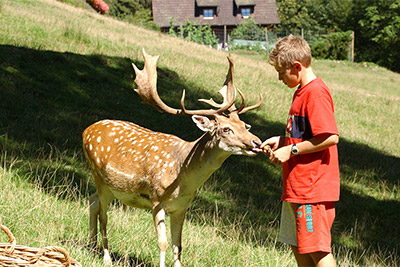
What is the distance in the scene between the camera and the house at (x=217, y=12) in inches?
1668

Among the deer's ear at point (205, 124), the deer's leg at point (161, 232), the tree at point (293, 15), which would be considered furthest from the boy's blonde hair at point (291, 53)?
the tree at point (293, 15)

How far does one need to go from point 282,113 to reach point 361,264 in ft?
22.2

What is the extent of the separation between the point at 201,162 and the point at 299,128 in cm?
92

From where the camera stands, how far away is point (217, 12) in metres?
43.0

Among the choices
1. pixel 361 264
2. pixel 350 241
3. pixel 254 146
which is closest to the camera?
pixel 254 146

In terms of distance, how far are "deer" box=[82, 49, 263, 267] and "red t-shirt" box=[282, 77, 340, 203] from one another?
43cm

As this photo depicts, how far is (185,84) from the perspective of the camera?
12.1 metres

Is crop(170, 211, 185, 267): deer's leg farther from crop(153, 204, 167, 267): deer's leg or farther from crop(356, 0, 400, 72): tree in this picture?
crop(356, 0, 400, 72): tree

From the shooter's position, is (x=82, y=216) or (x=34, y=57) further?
(x=34, y=57)

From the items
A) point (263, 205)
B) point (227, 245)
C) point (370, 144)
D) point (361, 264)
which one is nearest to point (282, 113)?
point (370, 144)

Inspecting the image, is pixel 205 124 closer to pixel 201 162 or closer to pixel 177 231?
pixel 201 162

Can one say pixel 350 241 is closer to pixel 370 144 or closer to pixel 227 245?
pixel 227 245

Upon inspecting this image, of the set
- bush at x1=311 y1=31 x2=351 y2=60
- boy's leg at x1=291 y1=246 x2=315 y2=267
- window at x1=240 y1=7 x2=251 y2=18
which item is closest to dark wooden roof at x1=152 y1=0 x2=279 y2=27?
window at x1=240 y1=7 x2=251 y2=18

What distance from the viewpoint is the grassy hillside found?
452 centimetres
